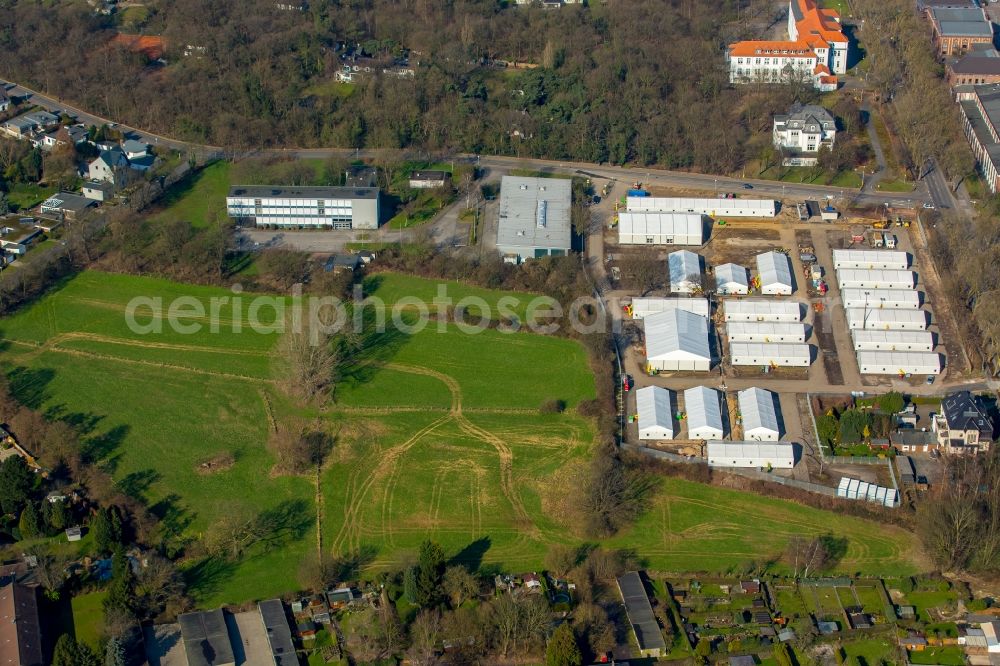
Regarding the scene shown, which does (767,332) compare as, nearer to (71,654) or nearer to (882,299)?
(882,299)

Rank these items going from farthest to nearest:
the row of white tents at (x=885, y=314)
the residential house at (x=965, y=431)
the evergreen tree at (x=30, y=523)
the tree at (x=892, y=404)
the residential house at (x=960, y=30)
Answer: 1. the residential house at (x=960, y=30)
2. the row of white tents at (x=885, y=314)
3. the tree at (x=892, y=404)
4. the residential house at (x=965, y=431)
5. the evergreen tree at (x=30, y=523)

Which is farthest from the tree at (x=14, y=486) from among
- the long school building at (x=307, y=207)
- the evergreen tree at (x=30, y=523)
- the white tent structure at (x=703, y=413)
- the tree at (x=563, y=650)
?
the white tent structure at (x=703, y=413)

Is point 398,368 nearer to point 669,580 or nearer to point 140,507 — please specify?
point 140,507

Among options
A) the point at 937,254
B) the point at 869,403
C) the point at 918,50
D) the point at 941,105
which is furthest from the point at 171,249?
the point at 918,50

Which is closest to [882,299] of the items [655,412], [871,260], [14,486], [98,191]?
[871,260]

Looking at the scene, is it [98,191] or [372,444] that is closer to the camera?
[372,444]

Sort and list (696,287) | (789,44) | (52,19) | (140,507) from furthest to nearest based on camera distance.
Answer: (52,19)
(789,44)
(696,287)
(140,507)

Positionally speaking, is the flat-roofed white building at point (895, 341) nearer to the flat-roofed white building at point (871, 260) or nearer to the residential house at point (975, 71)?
the flat-roofed white building at point (871, 260)
